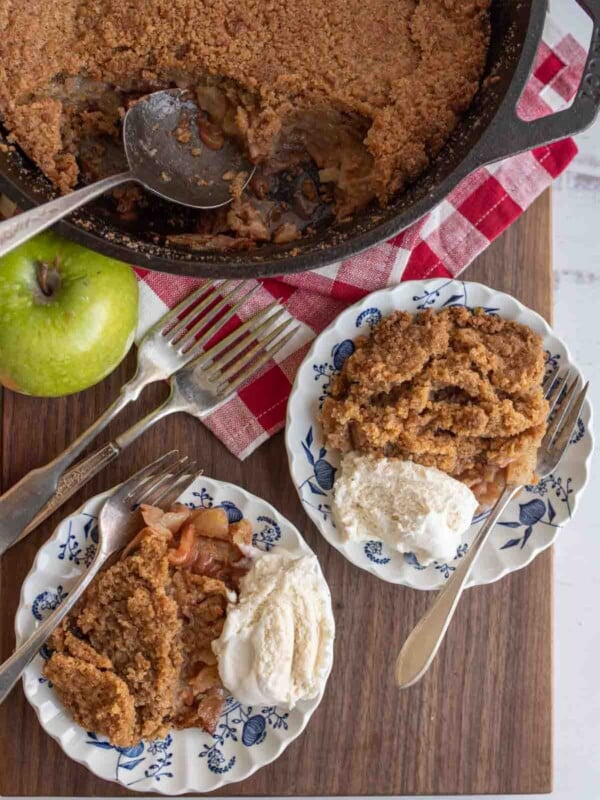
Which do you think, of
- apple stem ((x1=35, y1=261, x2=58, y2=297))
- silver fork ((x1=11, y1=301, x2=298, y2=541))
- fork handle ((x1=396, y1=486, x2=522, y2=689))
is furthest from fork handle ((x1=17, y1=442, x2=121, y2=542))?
fork handle ((x1=396, y1=486, x2=522, y2=689))

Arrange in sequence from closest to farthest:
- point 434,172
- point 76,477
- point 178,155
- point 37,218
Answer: point 37,218 → point 434,172 → point 178,155 → point 76,477

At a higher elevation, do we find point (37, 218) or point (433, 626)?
point (37, 218)

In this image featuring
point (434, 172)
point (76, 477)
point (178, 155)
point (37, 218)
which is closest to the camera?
point (37, 218)

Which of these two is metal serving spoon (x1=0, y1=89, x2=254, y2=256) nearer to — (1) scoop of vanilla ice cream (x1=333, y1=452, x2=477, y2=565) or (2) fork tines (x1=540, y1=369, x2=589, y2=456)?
(1) scoop of vanilla ice cream (x1=333, y1=452, x2=477, y2=565)

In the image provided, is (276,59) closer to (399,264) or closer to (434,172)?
(434,172)

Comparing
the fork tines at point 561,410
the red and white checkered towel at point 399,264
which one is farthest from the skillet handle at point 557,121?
the fork tines at point 561,410

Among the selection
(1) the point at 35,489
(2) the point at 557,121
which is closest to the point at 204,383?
(1) the point at 35,489

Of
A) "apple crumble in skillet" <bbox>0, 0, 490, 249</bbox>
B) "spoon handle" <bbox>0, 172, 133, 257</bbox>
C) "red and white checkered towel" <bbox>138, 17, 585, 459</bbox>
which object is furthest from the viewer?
"red and white checkered towel" <bbox>138, 17, 585, 459</bbox>
